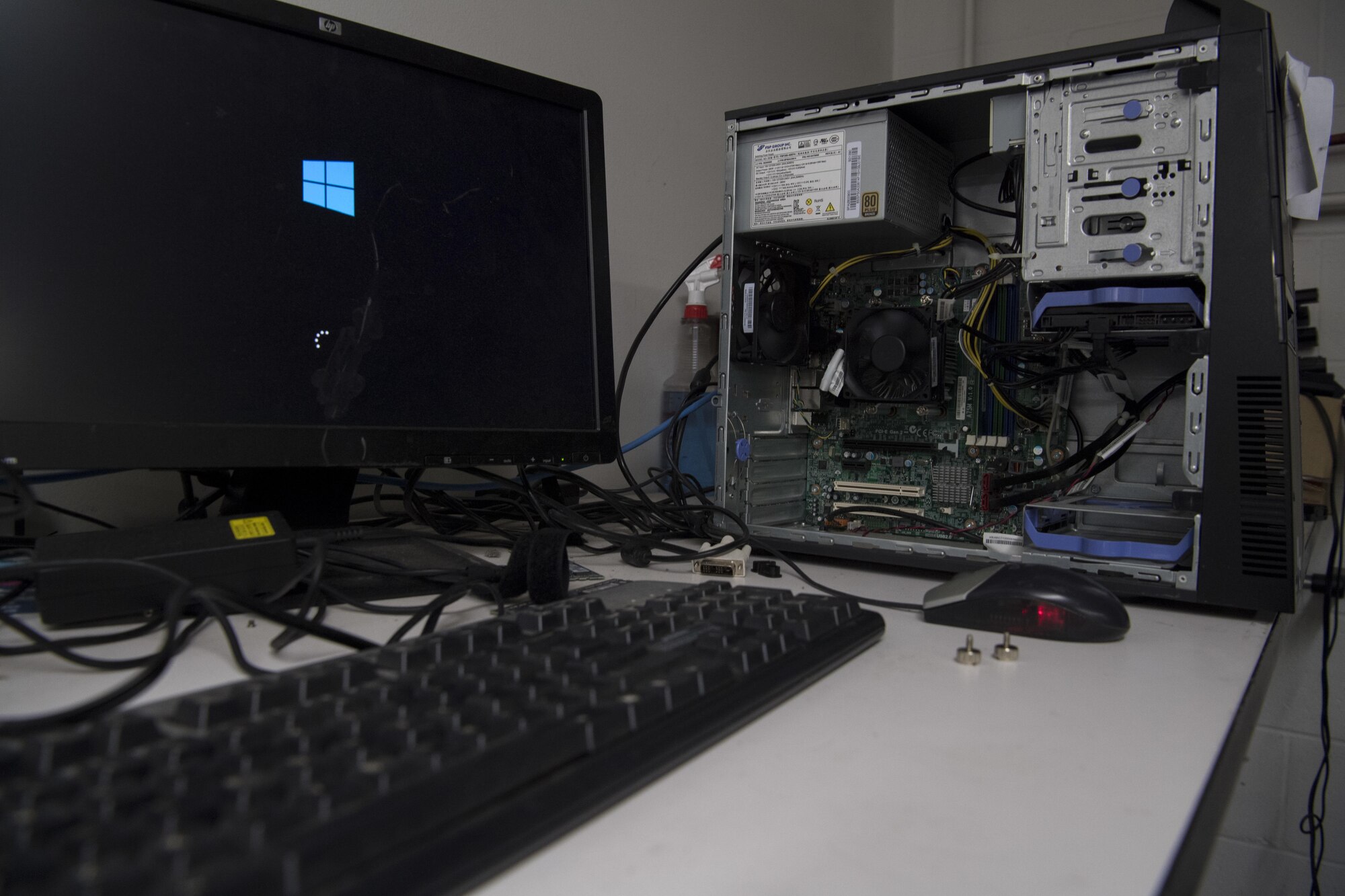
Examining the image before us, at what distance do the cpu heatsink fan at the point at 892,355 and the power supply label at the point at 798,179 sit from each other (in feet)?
0.46

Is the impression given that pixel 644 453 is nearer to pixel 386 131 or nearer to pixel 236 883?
pixel 386 131

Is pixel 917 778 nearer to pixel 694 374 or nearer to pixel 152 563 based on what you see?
pixel 152 563

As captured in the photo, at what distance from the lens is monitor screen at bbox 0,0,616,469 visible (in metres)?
0.58

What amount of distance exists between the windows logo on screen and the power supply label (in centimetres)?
46

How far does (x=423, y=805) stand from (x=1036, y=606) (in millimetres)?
476

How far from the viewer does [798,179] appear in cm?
97

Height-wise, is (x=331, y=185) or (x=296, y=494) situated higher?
(x=331, y=185)

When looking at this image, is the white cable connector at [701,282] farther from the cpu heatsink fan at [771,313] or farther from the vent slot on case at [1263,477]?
the vent slot on case at [1263,477]

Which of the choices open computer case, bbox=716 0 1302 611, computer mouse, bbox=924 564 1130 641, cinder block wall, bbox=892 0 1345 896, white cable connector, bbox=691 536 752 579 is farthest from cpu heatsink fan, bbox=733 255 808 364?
cinder block wall, bbox=892 0 1345 896

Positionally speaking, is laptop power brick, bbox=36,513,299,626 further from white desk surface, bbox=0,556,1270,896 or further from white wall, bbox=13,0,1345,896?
white wall, bbox=13,0,1345,896

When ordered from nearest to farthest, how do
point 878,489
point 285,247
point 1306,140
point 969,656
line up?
point 969,656 → point 285,247 → point 1306,140 → point 878,489

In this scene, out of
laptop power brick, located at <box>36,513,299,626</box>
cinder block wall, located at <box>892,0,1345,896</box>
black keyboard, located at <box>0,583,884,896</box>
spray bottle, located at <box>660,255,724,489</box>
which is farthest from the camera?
cinder block wall, located at <box>892,0,1345,896</box>

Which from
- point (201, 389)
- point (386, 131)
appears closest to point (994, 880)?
point (201, 389)

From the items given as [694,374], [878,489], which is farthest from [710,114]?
[878,489]
